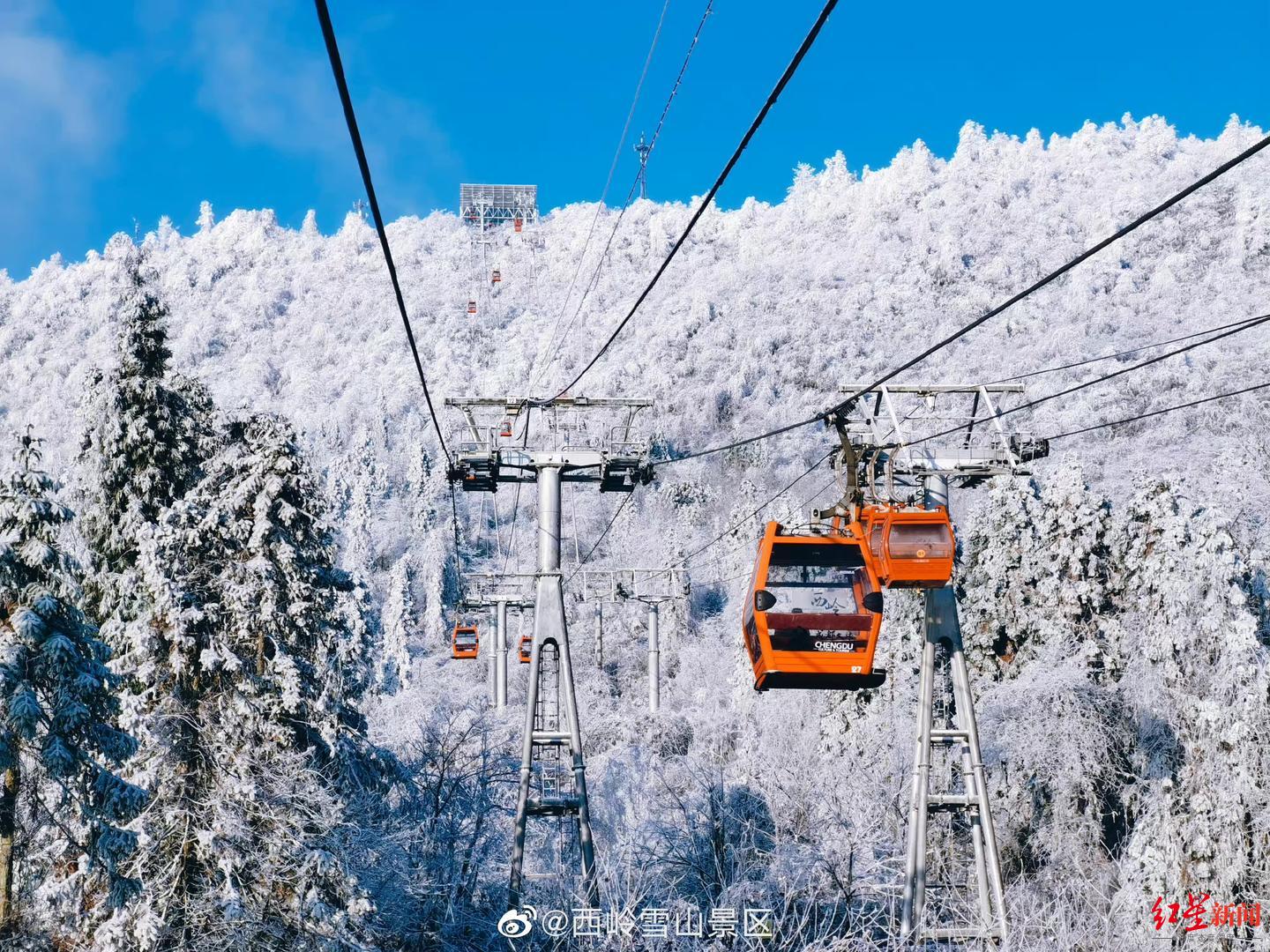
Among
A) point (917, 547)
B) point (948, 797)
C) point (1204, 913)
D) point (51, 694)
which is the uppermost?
point (917, 547)

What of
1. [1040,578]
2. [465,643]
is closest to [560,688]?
[1040,578]

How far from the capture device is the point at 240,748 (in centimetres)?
1573

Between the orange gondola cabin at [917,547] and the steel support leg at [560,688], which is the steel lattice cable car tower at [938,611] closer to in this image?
the orange gondola cabin at [917,547]

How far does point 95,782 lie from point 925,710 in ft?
36.2

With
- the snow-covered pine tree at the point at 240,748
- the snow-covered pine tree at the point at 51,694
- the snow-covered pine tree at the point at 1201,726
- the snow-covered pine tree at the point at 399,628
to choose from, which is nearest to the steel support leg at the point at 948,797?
the snow-covered pine tree at the point at 240,748

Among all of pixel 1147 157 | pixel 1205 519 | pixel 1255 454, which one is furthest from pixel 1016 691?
pixel 1147 157

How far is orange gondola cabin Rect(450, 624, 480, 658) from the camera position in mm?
41250

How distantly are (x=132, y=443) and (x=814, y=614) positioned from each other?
1381 cm

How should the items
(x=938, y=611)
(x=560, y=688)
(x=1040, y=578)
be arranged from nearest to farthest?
(x=938, y=611), (x=560, y=688), (x=1040, y=578)

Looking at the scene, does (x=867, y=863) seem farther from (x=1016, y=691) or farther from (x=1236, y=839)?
(x=1016, y=691)

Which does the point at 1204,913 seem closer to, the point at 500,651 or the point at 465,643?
the point at 500,651

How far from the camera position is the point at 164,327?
861 inches

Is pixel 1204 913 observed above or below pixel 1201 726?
below

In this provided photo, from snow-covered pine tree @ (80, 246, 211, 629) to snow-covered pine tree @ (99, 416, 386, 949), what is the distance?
285cm
